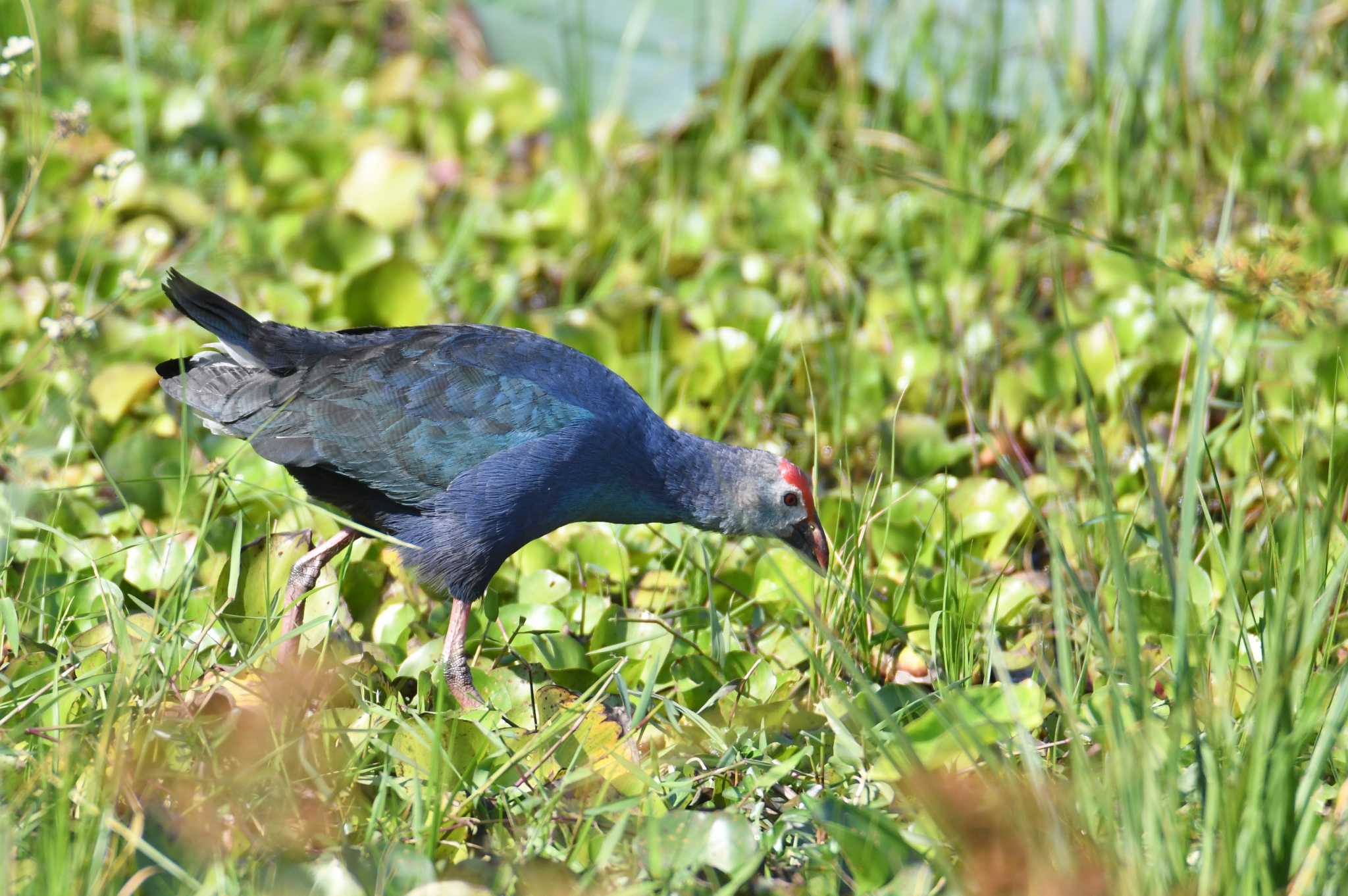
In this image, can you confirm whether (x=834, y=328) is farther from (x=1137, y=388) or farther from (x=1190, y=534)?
(x=1190, y=534)

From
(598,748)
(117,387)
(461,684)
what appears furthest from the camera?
(117,387)

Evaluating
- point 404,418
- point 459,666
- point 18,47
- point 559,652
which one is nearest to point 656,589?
point 559,652

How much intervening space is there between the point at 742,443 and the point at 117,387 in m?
1.41

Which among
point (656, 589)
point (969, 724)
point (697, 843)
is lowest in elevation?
point (656, 589)

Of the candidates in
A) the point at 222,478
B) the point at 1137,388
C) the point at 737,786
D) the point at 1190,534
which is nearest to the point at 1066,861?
the point at 1190,534

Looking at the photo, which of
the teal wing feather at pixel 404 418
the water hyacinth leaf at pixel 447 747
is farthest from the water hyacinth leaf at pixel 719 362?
the water hyacinth leaf at pixel 447 747

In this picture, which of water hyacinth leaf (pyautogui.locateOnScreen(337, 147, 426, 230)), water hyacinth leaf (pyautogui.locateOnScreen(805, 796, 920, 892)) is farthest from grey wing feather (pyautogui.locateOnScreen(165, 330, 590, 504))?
water hyacinth leaf (pyautogui.locateOnScreen(337, 147, 426, 230))

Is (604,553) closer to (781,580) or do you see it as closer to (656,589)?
(656,589)

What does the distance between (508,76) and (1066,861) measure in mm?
3663

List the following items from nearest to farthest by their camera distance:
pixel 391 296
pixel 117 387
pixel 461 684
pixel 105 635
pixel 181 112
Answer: pixel 105 635
pixel 461 684
pixel 117 387
pixel 391 296
pixel 181 112

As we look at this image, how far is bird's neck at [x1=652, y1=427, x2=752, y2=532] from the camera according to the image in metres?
2.51

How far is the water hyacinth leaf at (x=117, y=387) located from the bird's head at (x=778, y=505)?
1.37 meters

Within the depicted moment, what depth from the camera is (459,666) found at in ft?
7.57

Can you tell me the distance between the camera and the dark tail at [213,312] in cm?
242
